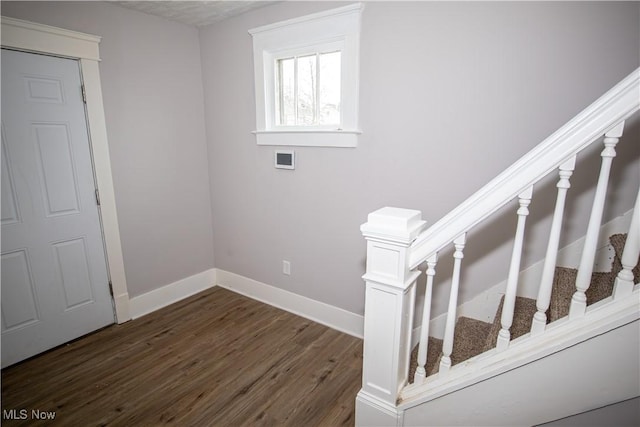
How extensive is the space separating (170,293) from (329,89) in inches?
91.0

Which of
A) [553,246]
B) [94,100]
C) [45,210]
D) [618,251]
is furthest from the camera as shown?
[94,100]

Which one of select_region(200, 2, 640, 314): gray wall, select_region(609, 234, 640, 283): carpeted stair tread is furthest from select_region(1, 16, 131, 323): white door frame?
select_region(609, 234, 640, 283): carpeted stair tread

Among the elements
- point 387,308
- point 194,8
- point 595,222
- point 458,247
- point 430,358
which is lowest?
point 430,358

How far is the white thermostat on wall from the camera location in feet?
8.76

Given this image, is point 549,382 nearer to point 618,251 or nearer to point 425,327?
point 425,327

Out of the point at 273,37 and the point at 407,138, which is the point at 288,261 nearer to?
the point at 407,138

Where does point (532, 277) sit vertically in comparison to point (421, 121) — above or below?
below

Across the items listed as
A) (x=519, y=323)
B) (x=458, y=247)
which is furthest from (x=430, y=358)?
(x=458, y=247)

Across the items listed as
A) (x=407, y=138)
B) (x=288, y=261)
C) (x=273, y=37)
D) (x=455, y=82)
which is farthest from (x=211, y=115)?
(x=455, y=82)

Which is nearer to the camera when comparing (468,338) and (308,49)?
(468,338)

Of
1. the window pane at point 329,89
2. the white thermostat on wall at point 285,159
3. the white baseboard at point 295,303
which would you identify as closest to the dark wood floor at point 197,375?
the white baseboard at point 295,303

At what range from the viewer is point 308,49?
8.09 ft

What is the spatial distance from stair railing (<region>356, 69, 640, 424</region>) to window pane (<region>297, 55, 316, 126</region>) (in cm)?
149

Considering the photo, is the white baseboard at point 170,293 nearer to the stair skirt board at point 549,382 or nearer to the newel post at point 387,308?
the newel post at point 387,308
